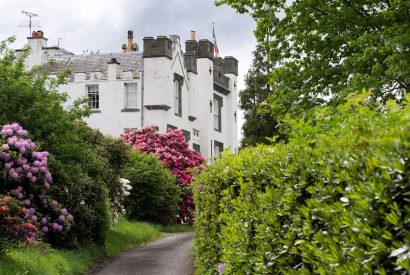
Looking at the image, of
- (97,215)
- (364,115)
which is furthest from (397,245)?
(97,215)

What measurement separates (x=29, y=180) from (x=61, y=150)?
7.46 ft

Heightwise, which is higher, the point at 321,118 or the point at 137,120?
the point at 137,120

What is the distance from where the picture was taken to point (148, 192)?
28953 millimetres

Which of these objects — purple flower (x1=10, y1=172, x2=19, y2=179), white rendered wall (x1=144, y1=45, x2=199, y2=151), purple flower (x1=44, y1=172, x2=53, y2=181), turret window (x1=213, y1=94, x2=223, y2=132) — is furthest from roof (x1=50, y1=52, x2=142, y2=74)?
purple flower (x1=10, y1=172, x2=19, y2=179)

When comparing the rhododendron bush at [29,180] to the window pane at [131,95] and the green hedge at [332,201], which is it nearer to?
the green hedge at [332,201]

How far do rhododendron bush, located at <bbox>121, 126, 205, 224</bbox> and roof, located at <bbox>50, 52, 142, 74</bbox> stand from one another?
6920 mm

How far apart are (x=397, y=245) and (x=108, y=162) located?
19.7 metres

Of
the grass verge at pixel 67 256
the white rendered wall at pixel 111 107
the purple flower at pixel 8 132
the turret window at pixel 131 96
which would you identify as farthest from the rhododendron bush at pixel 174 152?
the purple flower at pixel 8 132

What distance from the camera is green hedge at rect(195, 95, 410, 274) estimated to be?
4008mm

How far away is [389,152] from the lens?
13.4ft

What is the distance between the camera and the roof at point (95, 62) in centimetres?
4484

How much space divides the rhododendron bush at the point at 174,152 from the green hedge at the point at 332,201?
2649 centimetres

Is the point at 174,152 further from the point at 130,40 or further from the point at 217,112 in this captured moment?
the point at 130,40

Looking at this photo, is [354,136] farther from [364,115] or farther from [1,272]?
[1,272]
